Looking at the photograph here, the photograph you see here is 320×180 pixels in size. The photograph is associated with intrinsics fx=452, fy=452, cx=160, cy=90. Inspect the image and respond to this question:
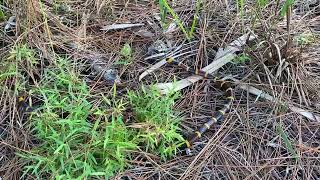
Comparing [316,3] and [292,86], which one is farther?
[316,3]

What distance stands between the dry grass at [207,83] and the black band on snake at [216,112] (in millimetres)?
43

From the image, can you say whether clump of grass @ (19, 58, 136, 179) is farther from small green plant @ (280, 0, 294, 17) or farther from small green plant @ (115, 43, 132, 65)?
small green plant @ (280, 0, 294, 17)

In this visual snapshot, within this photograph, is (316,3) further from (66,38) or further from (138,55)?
(66,38)

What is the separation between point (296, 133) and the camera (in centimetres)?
250

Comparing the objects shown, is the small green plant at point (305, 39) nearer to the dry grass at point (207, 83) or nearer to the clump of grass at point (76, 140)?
the dry grass at point (207, 83)

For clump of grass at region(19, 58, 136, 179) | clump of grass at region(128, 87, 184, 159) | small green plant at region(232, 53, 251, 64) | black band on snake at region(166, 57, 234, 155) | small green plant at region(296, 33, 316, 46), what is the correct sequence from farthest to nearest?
1. small green plant at region(296, 33, 316, 46)
2. small green plant at region(232, 53, 251, 64)
3. black band on snake at region(166, 57, 234, 155)
4. clump of grass at region(128, 87, 184, 159)
5. clump of grass at region(19, 58, 136, 179)

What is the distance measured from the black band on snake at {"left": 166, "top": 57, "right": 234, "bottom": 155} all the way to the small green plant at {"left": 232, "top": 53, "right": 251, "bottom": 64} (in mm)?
185

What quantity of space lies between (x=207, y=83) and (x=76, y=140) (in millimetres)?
914

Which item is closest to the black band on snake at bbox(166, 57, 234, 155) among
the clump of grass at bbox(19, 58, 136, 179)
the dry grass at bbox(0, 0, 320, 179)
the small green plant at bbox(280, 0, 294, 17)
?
the dry grass at bbox(0, 0, 320, 179)

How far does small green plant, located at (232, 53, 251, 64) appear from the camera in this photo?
2771 mm

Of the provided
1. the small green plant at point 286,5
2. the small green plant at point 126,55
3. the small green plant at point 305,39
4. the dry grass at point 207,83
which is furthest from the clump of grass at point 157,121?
the small green plant at point 305,39

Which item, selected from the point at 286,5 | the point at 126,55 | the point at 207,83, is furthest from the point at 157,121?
the point at 286,5

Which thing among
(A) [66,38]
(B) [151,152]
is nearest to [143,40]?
(A) [66,38]

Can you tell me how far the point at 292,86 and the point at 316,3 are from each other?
0.95 metres
